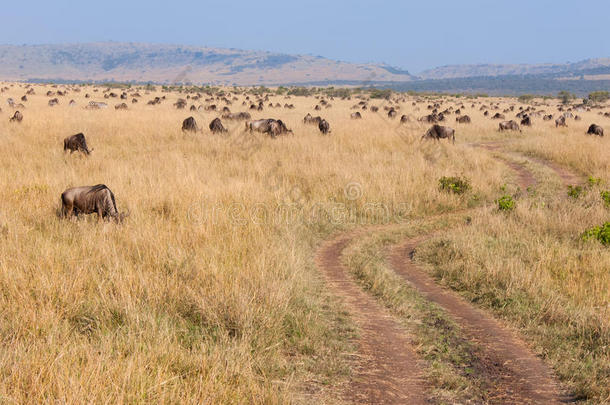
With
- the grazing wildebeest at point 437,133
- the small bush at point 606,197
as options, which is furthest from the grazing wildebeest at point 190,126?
the small bush at point 606,197

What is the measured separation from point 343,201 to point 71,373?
28.6 ft

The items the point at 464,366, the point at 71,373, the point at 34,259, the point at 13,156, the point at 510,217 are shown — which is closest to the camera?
the point at 71,373

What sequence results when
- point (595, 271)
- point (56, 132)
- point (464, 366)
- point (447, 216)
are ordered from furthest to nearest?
1. point (56, 132)
2. point (447, 216)
3. point (595, 271)
4. point (464, 366)

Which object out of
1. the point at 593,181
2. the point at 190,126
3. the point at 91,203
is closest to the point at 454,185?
the point at 593,181

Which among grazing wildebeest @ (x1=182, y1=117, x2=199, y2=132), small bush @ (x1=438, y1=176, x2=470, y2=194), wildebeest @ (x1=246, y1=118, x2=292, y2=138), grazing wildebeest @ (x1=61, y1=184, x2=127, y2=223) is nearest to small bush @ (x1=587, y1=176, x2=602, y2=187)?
small bush @ (x1=438, y1=176, x2=470, y2=194)

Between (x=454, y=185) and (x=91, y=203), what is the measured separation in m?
8.99

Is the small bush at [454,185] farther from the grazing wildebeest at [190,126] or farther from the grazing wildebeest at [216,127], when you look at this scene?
the grazing wildebeest at [190,126]

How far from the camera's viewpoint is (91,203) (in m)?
7.98

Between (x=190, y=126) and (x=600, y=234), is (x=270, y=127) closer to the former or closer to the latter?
(x=190, y=126)

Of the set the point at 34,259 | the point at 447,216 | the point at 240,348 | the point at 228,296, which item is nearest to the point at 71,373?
the point at 240,348

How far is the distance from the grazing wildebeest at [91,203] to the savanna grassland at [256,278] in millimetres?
315

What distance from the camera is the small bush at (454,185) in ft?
40.7

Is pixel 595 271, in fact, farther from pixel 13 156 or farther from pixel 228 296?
pixel 13 156

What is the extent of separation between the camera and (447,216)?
11234 mm
